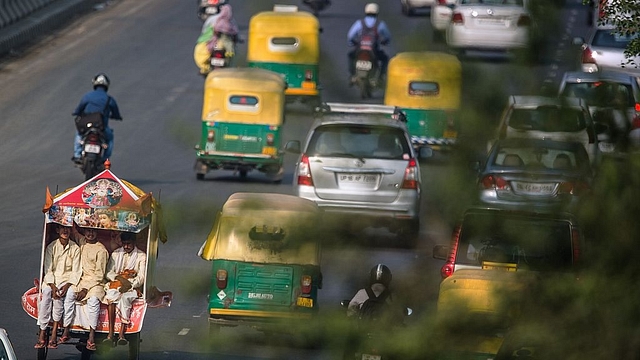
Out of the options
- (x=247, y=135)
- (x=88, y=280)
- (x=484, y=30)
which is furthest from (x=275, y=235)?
(x=247, y=135)

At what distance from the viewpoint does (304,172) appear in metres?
17.6

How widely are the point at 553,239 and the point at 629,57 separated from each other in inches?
103

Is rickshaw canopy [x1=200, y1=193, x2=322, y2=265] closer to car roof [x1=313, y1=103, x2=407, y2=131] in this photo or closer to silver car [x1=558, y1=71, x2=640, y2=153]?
car roof [x1=313, y1=103, x2=407, y2=131]

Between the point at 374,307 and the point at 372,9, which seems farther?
the point at 374,307

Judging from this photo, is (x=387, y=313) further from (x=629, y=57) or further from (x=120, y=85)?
(x=120, y=85)

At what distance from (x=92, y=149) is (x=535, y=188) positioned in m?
17.4

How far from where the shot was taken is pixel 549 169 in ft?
9.32

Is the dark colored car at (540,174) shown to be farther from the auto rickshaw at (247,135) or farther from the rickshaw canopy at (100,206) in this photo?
the auto rickshaw at (247,135)

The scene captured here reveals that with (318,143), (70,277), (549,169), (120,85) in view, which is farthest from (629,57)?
(120,85)

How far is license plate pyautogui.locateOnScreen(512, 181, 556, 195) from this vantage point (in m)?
2.83

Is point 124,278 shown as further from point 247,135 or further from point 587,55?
point 247,135

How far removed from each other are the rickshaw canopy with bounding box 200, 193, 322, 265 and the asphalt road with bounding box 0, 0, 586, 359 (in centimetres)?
5

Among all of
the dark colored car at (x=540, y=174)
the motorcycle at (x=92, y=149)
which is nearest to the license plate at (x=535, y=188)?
the dark colored car at (x=540, y=174)

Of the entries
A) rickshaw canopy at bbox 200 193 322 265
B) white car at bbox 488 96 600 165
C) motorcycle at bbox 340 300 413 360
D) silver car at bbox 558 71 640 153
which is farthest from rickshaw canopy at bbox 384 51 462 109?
motorcycle at bbox 340 300 413 360
